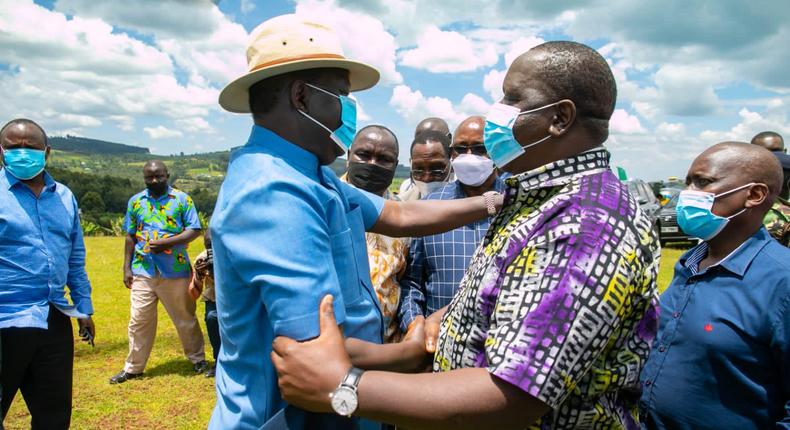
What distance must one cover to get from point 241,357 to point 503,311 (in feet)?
2.75

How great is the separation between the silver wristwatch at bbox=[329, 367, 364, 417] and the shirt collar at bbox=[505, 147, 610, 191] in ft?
2.39

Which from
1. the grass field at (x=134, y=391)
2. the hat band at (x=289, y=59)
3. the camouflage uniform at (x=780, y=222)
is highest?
the hat band at (x=289, y=59)

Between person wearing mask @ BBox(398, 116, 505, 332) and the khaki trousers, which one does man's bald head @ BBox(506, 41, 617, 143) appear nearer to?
person wearing mask @ BBox(398, 116, 505, 332)

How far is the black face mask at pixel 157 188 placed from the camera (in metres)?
7.03

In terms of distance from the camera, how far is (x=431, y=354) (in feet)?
6.79

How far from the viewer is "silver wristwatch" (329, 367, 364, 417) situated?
1345mm

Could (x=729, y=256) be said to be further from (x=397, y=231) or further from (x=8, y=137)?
(x=8, y=137)

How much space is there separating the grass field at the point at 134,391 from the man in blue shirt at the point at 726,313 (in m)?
4.72

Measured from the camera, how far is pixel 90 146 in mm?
134750

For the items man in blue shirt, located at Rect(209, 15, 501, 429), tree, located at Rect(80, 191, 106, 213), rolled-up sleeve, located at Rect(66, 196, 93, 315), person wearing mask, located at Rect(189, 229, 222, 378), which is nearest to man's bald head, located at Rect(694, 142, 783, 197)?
man in blue shirt, located at Rect(209, 15, 501, 429)

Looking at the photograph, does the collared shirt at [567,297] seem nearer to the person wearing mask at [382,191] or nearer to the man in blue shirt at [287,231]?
the man in blue shirt at [287,231]

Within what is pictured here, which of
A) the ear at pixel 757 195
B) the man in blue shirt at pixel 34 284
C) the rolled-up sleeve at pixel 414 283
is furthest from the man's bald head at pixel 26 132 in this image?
the ear at pixel 757 195

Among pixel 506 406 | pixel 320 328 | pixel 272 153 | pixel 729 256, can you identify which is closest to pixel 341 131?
pixel 272 153

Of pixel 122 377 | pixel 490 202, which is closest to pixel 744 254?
pixel 490 202
